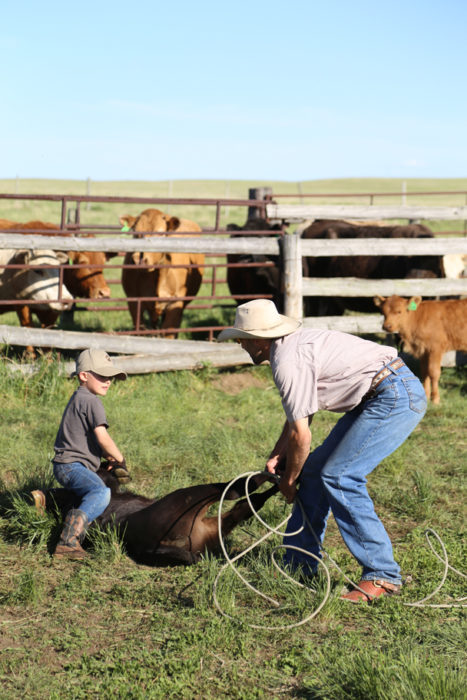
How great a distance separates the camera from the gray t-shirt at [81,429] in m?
4.51

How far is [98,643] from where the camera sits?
3.44 m

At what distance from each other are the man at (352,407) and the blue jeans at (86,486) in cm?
124

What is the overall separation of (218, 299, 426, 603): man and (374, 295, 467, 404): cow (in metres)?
4.79

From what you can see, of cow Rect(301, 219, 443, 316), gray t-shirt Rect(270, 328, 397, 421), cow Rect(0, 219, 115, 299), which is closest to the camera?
gray t-shirt Rect(270, 328, 397, 421)

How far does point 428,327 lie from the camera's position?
8.54 m

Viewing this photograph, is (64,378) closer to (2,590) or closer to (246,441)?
(246,441)

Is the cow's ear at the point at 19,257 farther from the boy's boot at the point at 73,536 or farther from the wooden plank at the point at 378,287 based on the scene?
the boy's boot at the point at 73,536

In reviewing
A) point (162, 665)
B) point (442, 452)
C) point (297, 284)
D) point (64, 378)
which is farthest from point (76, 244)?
point (162, 665)

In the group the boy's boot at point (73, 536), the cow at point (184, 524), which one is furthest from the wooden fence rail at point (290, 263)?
the cow at point (184, 524)

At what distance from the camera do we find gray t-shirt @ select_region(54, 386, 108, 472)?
4512 millimetres

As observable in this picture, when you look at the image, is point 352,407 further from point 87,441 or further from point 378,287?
point 378,287

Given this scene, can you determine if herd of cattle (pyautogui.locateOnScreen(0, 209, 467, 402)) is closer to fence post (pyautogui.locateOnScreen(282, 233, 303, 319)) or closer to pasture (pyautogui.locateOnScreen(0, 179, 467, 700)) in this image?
fence post (pyautogui.locateOnScreen(282, 233, 303, 319))

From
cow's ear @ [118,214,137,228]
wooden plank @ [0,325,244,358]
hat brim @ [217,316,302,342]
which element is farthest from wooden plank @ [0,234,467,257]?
hat brim @ [217,316,302,342]

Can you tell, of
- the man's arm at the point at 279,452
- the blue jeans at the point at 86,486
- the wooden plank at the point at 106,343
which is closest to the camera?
the man's arm at the point at 279,452
